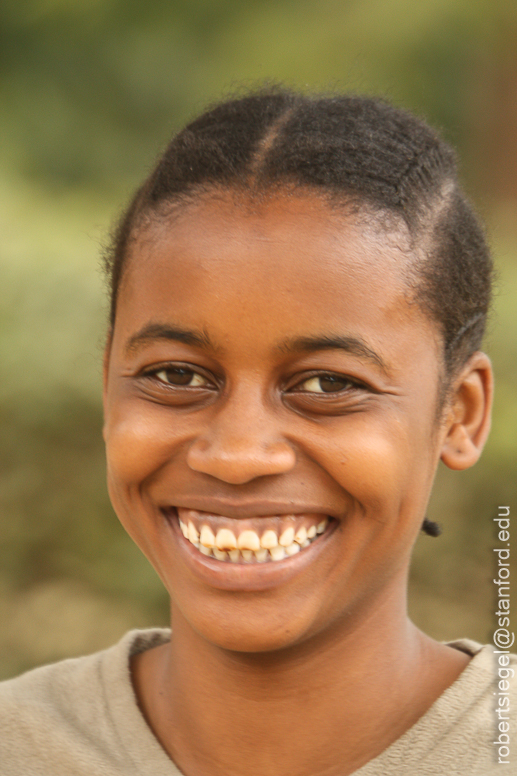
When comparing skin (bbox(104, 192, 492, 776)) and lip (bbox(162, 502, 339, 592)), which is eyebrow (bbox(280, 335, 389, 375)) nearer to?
skin (bbox(104, 192, 492, 776))

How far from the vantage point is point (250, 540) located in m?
1.84

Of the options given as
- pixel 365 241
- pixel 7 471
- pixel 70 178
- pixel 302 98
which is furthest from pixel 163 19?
pixel 365 241

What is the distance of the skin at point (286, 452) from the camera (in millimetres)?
1797

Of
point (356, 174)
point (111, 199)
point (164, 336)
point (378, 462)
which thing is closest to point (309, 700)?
point (378, 462)

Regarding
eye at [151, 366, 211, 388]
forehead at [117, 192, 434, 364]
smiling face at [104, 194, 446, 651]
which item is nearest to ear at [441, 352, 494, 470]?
smiling face at [104, 194, 446, 651]

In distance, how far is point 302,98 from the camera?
2.15 metres

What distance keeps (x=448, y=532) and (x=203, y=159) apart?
298 centimetres

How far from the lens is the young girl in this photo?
181 cm

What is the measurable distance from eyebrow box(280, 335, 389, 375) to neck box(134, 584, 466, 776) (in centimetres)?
58

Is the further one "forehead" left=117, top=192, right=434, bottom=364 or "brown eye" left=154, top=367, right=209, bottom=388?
"brown eye" left=154, top=367, right=209, bottom=388

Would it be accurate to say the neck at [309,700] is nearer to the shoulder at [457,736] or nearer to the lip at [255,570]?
the shoulder at [457,736]

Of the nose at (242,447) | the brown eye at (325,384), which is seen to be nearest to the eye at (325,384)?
the brown eye at (325,384)

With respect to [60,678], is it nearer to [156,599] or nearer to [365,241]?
[365,241]

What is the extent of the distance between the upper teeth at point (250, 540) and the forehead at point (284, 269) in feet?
1.27
